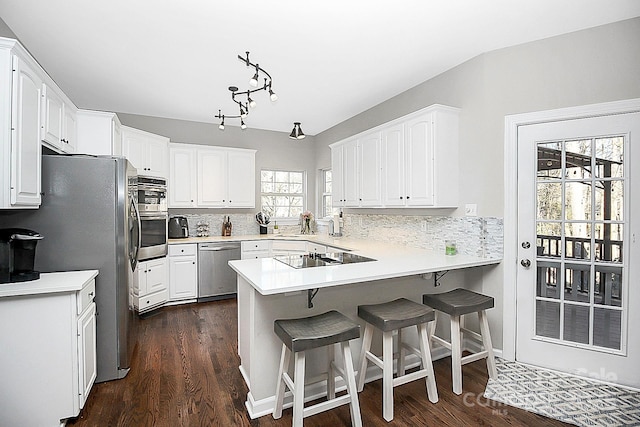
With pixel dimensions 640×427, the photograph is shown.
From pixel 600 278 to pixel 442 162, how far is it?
1.49 meters

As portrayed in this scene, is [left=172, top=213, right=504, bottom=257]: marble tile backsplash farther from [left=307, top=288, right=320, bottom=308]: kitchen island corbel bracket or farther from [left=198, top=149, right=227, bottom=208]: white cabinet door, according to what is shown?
[left=307, top=288, right=320, bottom=308]: kitchen island corbel bracket

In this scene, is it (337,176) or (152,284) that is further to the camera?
(337,176)

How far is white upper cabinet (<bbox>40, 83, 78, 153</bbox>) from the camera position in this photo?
240cm

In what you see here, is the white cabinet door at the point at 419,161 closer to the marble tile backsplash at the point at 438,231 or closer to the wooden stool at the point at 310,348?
the marble tile backsplash at the point at 438,231

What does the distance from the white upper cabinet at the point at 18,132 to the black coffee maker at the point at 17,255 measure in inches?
7.3

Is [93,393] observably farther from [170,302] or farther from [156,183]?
[156,183]

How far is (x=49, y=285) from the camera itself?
1.94 meters

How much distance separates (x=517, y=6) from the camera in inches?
85.6

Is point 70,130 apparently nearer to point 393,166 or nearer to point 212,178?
point 212,178

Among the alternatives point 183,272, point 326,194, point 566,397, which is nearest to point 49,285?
point 183,272

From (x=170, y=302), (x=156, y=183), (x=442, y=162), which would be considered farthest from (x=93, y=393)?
(x=442, y=162)

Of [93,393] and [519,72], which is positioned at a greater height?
[519,72]

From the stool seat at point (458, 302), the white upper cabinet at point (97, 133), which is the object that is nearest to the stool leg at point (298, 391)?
the stool seat at point (458, 302)

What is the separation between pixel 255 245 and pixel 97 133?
2376 millimetres
